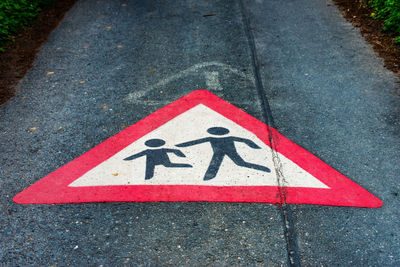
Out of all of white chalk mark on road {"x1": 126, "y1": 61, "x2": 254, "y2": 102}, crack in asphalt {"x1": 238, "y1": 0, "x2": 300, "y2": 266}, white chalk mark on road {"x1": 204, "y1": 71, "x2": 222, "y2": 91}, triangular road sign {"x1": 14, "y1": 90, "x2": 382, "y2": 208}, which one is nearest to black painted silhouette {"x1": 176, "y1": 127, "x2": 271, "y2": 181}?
triangular road sign {"x1": 14, "y1": 90, "x2": 382, "y2": 208}

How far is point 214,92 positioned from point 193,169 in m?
1.53

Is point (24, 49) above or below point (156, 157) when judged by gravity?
above

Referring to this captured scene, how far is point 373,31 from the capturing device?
574 centimetres

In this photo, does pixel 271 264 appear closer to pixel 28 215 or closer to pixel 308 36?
pixel 28 215

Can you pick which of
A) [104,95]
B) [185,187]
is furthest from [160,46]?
[185,187]

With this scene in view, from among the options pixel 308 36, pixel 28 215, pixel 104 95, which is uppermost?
pixel 308 36

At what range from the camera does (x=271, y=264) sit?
2658 millimetres

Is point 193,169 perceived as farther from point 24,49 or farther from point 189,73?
point 24,49

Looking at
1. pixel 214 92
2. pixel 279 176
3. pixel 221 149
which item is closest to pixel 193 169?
pixel 221 149

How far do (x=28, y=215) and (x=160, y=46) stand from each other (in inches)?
141

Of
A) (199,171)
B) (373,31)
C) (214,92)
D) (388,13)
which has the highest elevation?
(388,13)

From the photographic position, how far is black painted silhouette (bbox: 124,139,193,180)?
136 inches

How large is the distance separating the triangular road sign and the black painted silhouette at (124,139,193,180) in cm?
1

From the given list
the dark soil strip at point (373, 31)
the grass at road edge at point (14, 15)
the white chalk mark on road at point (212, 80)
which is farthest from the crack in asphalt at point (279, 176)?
the grass at road edge at point (14, 15)
